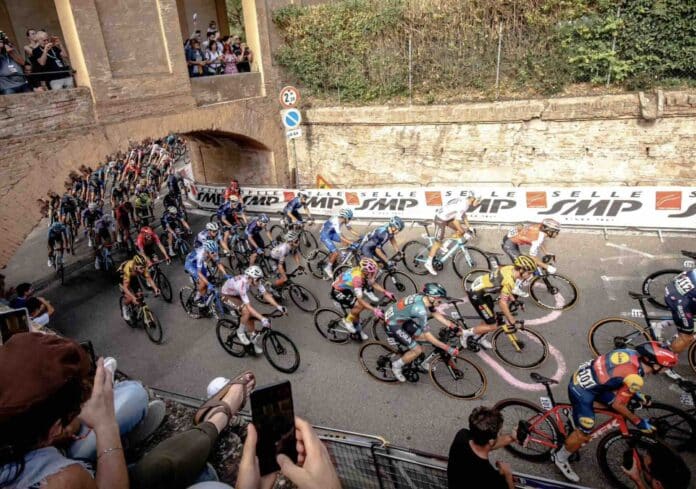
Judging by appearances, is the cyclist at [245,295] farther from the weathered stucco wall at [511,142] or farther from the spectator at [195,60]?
the spectator at [195,60]

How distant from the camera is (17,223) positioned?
899 centimetres

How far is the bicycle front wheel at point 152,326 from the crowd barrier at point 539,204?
707 centimetres

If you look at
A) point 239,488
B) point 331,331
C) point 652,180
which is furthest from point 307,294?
point 652,180

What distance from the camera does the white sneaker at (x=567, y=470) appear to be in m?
4.90

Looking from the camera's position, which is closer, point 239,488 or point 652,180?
point 239,488

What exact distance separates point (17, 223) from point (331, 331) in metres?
7.31

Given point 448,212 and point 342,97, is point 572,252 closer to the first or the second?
point 448,212

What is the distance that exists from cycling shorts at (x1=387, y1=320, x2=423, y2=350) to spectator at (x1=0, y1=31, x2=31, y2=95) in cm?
966

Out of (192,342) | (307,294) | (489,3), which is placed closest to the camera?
(192,342)

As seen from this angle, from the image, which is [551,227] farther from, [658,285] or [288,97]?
[288,97]

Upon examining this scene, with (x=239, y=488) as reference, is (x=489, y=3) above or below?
above

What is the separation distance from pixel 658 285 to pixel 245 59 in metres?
14.7

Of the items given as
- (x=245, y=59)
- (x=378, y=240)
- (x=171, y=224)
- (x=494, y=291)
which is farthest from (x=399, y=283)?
(x=245, y=59)

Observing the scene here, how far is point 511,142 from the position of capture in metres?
12.9
